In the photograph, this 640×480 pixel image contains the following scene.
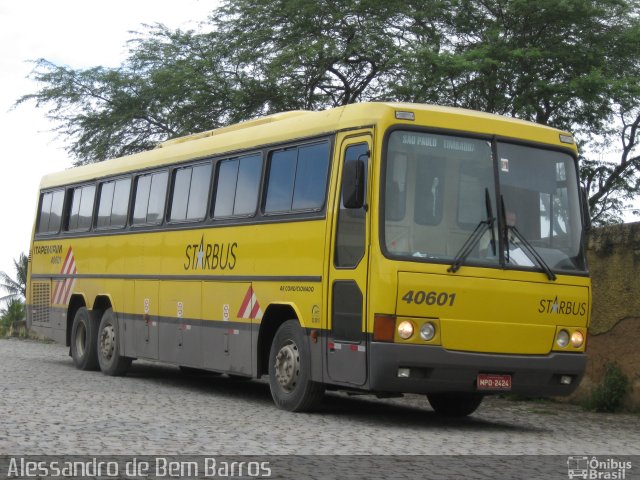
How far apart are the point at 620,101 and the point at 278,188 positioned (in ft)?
52.0

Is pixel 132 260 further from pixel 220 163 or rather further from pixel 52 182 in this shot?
pixel 52 182

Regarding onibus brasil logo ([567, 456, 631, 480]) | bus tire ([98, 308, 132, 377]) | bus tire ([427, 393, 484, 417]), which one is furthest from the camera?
bus tire ([98, 308, 132, 377])

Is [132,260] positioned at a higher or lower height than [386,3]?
lower

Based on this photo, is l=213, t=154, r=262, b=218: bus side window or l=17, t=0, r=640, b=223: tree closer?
l=213, t=154, r=262, b=218: bus side window

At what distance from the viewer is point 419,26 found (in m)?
30.0

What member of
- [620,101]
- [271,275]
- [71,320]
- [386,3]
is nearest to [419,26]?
[386,3]

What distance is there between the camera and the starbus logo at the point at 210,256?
50.1 feet

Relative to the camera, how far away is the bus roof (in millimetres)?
12648

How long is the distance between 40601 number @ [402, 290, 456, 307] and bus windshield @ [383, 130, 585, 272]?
353 millimetres

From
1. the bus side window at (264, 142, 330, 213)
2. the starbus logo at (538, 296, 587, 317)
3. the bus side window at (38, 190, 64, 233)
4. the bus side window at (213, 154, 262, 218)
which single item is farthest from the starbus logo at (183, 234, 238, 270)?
the bus side window at (38, 190, 64, 233)

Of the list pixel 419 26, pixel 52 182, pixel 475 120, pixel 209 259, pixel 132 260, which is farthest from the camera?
pixel 419 26

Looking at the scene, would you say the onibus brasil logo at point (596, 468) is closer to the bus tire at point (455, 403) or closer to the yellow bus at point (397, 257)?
the yellow bus at point (397, 257)

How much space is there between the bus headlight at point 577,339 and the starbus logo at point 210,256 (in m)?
4.35

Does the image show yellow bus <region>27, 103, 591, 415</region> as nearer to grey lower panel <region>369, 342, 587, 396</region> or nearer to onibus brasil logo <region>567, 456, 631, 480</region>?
grey lower panel <region>369, 342, 587, 396</region>
